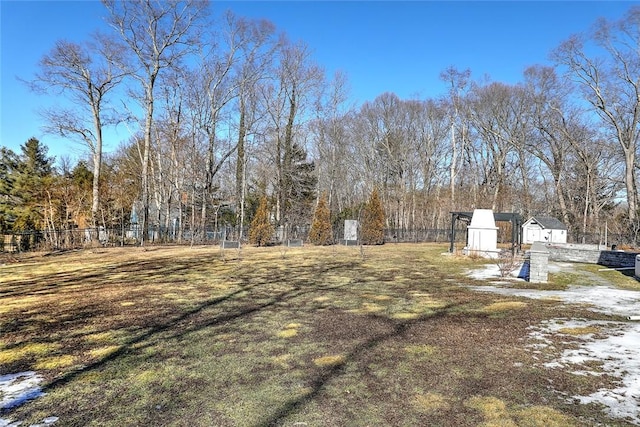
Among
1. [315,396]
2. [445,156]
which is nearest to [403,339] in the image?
[315,396]

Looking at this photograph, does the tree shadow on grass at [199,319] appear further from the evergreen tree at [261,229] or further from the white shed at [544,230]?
the white shed at [544,230]

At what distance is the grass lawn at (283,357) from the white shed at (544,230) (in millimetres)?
24482

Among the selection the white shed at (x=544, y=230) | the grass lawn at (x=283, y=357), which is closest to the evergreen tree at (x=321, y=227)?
the grass lawn at (x=283, y=357)

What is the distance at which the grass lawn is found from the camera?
117 inches

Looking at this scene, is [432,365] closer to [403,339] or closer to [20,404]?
[403,339]

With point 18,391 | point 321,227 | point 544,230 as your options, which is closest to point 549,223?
point 544,230

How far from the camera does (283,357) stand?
4.17 meters

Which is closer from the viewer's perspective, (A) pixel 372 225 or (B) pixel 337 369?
(B) pixel 337 369

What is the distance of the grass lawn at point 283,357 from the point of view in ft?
9.78

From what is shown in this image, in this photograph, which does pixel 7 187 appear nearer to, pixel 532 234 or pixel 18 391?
pixel 18 391

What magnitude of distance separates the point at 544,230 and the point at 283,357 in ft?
99.1

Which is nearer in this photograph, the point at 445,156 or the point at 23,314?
the point at 23,314

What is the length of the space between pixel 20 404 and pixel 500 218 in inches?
730

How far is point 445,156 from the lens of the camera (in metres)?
36.8
